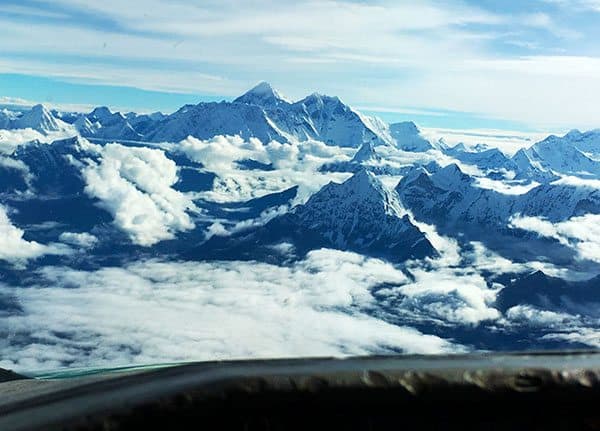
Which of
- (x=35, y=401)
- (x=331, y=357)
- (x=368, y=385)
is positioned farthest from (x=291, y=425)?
(x=35, y=401)

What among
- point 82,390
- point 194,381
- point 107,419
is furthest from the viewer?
point 82,390

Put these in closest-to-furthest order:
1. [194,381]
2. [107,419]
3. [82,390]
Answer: [107,419] < [194,381] < [82,390]

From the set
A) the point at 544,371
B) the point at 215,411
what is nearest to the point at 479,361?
the point at 544,371

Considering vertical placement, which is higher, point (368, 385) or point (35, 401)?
point (368, 385)

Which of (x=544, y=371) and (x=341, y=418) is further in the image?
(x=544, y=371)

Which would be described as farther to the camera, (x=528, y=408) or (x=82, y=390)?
(x=82, y=390)

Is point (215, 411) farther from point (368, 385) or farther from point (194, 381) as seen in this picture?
point (368, 385)

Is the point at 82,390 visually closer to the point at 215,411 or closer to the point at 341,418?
the point at 215,411

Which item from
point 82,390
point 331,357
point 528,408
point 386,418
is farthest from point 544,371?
point 82,390

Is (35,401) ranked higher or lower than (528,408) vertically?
lower
